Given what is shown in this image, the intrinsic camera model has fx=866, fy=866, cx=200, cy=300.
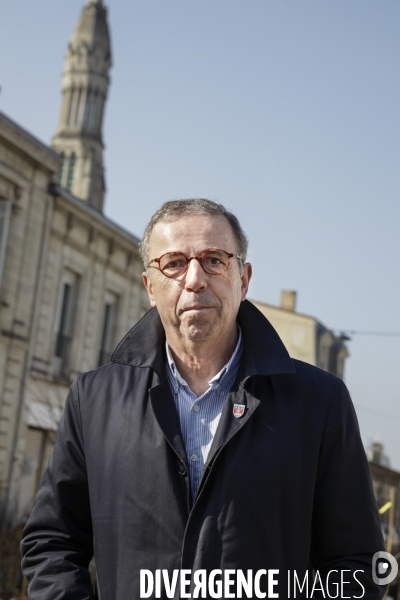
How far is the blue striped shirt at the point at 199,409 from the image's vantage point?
2699mm

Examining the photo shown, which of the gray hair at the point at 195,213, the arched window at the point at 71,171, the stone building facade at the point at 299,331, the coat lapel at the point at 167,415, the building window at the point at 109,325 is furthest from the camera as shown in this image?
the arched window at the point at 71,171

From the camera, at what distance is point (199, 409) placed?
2818 millimetres

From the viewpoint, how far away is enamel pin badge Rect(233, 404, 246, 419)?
2694 millimetres

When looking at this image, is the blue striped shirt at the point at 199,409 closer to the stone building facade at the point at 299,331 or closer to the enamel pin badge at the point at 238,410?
the enamel pin badge at the point at 238,410

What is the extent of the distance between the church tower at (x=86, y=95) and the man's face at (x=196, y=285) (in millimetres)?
70738

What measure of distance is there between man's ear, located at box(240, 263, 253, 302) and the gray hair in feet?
0.16

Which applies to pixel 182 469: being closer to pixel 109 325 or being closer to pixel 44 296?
pixel 44 296

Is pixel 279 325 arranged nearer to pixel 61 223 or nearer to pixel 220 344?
pixel 61 223

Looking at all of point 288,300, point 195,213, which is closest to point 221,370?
point 195,213

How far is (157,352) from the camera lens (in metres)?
2.95

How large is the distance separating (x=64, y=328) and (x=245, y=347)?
1885cm

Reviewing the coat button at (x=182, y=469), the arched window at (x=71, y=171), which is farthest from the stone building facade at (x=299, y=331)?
the arched window at (x=71, y=171)

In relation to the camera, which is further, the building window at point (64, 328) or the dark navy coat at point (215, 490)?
the building window at point (64, 328)

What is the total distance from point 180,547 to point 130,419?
1.46 ft
